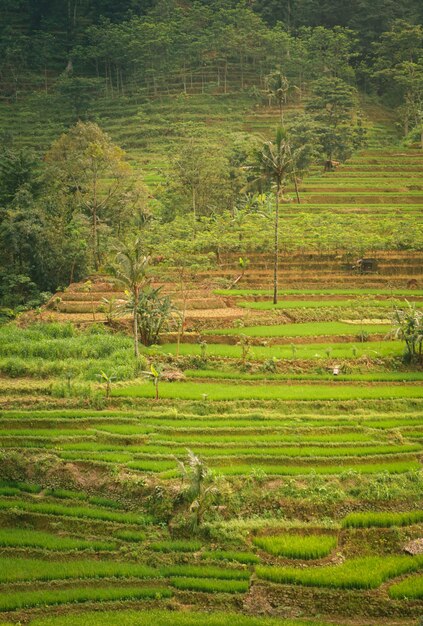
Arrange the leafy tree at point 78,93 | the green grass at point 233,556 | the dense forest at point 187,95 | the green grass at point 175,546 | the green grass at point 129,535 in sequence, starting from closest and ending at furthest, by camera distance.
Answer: the green grass at point 233,556 → the green grass at point 175,546 → the green grass at point 129,535 → the dense forest at point 187,95 → the leafy tree at point 78,93

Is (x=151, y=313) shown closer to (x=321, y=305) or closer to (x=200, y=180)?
(x=321, y=305)

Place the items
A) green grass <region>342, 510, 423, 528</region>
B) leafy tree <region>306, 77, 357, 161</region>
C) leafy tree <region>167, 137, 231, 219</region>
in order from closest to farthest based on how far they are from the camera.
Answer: green grass <region>342, 510, 423, 528</region> → leafy tree <region>167, 137, 231, 219</region> → leafy tree <region>306, 77, 357, 161</region>

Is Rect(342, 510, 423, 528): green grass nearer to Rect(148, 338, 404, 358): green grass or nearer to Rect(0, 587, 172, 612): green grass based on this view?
Rect(0, 587, 172, 612): green grass

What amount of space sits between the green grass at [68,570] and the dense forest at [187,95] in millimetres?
18423

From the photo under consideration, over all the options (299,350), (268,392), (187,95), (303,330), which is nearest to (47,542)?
(268,392)

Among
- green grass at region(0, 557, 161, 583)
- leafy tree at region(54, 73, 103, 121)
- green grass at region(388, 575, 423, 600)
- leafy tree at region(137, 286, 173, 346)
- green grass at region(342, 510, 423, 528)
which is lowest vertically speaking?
green grass at region(342, 510, 423, 528)

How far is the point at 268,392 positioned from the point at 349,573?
803 centimetres

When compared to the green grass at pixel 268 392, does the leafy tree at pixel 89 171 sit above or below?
above

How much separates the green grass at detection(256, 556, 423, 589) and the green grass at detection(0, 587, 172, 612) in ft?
6.58

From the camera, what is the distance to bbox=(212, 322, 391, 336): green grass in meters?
25.4

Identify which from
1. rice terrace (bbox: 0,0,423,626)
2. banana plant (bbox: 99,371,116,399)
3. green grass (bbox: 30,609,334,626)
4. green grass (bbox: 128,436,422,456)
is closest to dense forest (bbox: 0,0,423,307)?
rice terrace (bbox: 0,0,423,626)

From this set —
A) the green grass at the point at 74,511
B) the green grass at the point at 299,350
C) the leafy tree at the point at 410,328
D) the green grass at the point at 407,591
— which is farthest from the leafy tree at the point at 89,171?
the green grass at the point at 407,591

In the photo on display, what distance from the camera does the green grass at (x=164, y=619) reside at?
11492 millimetres

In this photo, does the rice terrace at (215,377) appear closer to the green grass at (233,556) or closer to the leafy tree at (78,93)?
the green grass at (233,556)
